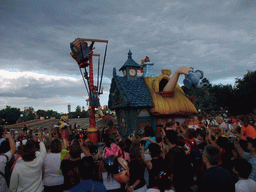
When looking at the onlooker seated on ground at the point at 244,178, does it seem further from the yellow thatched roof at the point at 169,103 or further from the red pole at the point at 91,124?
the red pole at the point at 91,124

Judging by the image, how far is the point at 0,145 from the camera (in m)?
3.79

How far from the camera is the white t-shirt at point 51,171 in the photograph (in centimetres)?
341

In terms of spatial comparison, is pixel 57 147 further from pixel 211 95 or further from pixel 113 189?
pixel 211 95

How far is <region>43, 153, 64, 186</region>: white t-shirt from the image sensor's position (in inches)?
134

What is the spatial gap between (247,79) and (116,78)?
23.0 metres

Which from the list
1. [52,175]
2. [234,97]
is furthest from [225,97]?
[52,175]

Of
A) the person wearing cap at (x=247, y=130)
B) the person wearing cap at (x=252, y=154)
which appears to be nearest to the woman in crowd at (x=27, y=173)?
the person wearing cap at (x=252, y=154)

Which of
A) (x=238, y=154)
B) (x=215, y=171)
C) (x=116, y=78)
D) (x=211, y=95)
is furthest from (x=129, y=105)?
(x=211, y=95)

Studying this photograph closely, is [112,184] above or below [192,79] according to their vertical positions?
below

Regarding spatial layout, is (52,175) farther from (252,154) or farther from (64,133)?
(64,133)

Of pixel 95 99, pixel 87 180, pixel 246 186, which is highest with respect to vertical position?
pixel 95 99

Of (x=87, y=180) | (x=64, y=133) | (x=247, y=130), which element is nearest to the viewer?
(x=87, y=180)

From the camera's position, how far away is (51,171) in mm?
3416

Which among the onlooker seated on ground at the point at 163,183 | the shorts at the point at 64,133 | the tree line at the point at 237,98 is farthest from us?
the tree line at the point at 237,98
